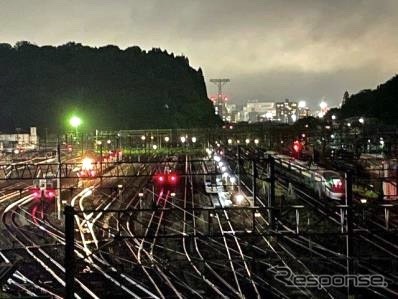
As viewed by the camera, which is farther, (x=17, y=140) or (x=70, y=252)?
(x=17, y=140)

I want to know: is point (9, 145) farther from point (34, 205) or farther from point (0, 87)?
point (0, 87)

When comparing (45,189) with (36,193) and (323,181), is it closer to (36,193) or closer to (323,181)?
(36,193)

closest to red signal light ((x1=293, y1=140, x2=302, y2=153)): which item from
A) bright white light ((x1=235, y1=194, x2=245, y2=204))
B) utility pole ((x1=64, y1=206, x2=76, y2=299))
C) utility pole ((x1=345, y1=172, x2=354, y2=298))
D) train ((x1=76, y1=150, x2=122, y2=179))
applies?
train ((x1=76, y1=150, x2=122, y2=179))

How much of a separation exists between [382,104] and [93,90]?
28.0 meters

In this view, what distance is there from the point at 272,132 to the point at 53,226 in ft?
55.0

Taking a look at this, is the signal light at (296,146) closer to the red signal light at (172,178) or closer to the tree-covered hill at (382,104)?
the tree-covered hill at (382,104)

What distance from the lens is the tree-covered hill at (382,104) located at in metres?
36.3

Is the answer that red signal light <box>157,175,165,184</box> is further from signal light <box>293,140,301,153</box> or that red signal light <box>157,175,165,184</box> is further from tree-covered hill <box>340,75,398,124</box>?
tree-covered hill <box>340,75,398,124</box>

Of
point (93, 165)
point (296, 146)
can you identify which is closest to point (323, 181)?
point (93, 165)

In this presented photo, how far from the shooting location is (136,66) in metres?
66.8

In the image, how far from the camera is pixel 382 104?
128 feet

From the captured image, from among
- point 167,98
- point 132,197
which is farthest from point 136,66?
point 132,197

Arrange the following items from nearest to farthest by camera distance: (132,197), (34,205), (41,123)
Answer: (34,205), (132,197), (41,123)

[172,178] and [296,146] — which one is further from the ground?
[296,146]
